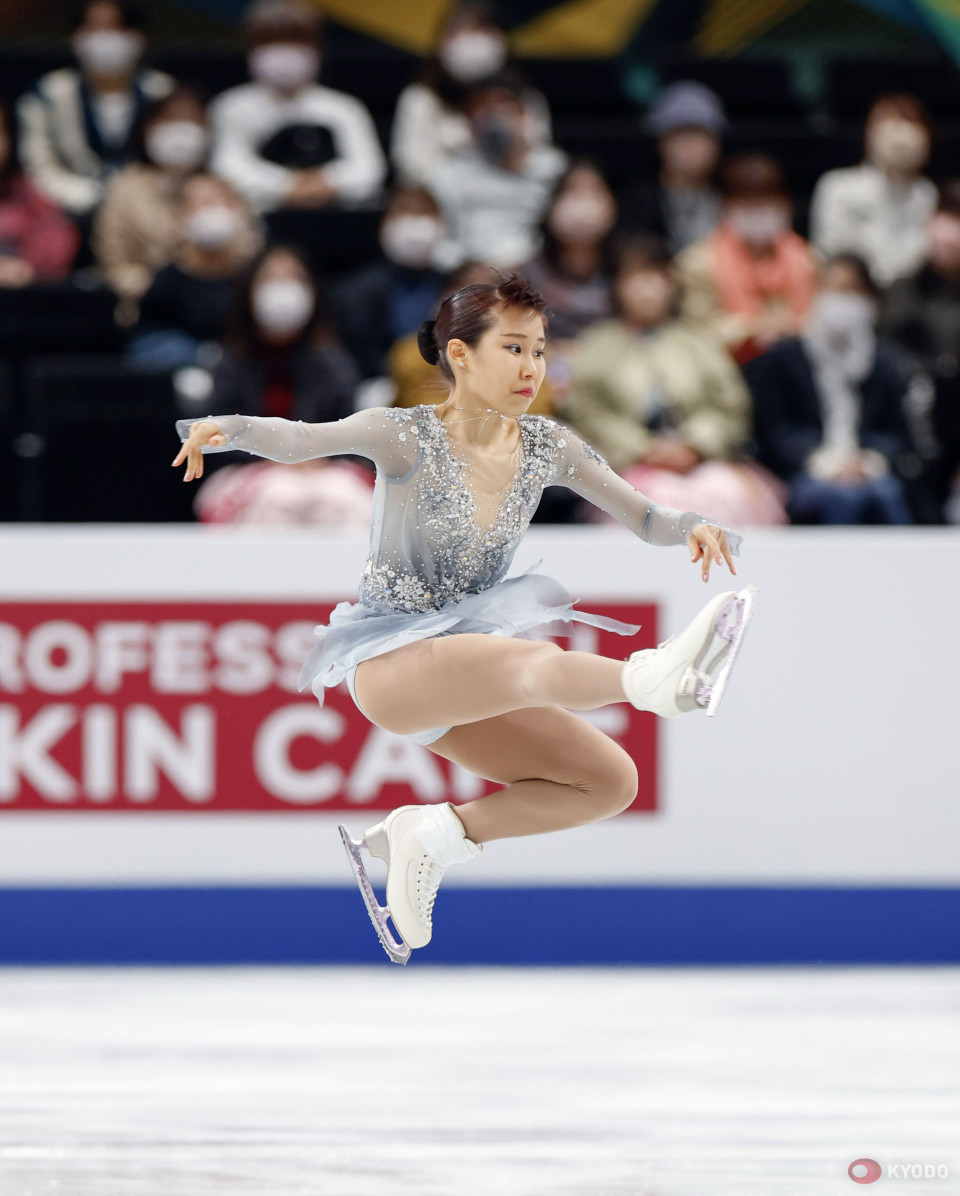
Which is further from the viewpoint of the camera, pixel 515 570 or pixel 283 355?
pixel 283 355

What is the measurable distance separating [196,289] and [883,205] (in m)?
2.61

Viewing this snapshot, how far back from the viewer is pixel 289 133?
682 centimetres

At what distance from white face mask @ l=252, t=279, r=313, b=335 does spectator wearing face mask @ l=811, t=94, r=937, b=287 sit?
2.30m

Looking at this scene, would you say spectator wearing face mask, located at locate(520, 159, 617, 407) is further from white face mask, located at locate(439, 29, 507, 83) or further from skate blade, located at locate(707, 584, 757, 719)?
skate blade, located at locate(707, 584, 757, 719)

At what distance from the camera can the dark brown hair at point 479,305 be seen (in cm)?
235

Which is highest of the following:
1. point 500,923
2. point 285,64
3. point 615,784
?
point 285,64

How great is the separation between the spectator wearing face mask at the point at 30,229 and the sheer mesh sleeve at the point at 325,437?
14.4ft

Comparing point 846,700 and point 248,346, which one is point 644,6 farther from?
point 846,700

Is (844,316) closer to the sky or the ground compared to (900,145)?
closer to the ground

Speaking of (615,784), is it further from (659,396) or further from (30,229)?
(30,229)

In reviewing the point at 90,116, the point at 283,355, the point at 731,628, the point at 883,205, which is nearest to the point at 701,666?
the point at 731,628

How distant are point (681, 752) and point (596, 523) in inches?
36.9

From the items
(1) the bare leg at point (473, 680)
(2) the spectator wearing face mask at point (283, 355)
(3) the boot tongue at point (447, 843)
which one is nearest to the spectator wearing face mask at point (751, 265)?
(2) the spectator wearing face mask at point (283, 355)

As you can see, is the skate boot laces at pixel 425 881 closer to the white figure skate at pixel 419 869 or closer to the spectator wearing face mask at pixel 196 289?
the white figure skate at pixel 419 869
